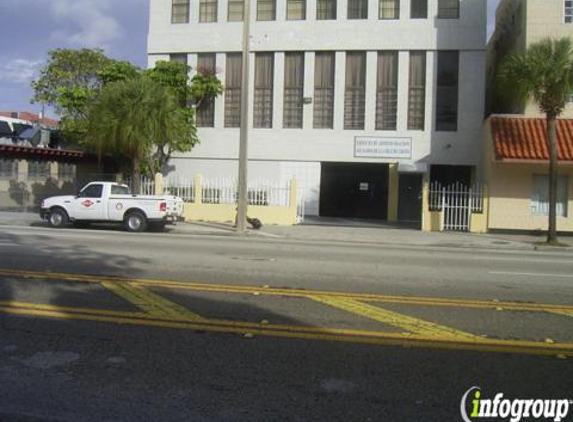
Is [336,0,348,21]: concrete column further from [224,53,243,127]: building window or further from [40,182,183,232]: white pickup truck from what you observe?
[40,182,183,232]: white pickup truck

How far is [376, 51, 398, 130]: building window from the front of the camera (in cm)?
2916

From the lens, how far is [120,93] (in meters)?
23.6

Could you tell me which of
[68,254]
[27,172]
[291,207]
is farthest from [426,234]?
[27,172]

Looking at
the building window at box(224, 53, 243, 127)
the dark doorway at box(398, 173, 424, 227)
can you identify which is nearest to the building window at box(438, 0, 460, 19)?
the dark doorway at box(398, 173, 424, 227)

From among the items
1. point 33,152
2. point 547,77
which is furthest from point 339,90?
→ point 33,152

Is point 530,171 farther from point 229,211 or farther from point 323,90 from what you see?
Answer: point 229,211

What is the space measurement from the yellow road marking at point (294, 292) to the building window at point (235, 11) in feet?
76.4

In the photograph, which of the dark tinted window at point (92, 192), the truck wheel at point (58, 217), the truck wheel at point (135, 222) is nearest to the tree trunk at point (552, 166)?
the truck wheel at point (135, 222)

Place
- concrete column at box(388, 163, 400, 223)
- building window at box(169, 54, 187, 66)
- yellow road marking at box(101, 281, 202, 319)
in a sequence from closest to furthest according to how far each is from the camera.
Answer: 1. yellow road marking at box(101, 281, 202, 319)
2. concrete column at box(388, 163, 400, 223)
3. building window at box(169, 54, 187, 66)

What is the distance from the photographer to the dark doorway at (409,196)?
29.6 metres

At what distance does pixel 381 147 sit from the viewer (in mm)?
29062

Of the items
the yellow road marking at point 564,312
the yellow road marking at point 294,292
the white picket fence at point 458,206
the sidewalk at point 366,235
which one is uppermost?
the white picket fence at point 458,206

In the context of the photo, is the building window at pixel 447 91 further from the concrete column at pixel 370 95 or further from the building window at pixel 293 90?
the building window at pixel 293 90

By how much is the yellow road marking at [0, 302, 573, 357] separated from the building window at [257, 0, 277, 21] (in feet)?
83.8
